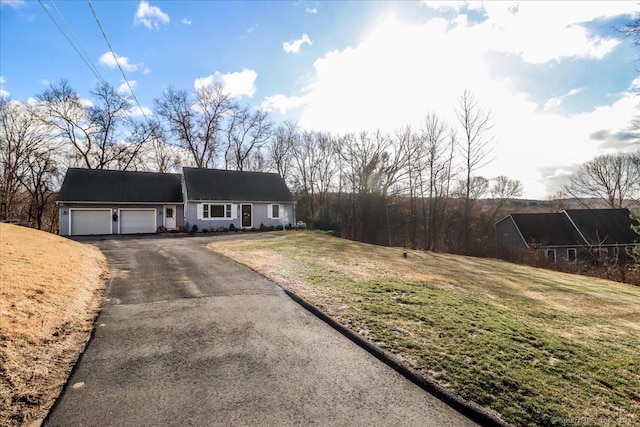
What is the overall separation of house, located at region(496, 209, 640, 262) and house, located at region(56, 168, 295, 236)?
21928mm

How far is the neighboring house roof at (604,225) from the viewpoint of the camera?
91.7 feet

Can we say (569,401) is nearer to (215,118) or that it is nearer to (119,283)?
(119,283)

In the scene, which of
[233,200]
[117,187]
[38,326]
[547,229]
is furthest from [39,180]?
[547,229]

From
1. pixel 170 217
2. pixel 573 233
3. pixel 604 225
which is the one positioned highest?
pixel 170 217

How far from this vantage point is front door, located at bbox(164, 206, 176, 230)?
23.3 meters

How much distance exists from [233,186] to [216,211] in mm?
2896

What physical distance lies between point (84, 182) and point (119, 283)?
63.4 feet

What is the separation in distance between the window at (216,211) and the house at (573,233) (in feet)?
78.5

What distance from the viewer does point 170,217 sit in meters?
23.5

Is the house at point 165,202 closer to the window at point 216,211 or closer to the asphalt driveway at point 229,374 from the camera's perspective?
the window at point 216,211

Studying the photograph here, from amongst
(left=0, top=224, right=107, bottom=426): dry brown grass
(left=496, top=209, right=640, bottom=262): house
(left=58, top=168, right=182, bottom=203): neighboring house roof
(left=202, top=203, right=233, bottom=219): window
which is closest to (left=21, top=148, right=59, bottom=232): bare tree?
(left=58, top=168, right=182, bottom=203): neighboring house roof

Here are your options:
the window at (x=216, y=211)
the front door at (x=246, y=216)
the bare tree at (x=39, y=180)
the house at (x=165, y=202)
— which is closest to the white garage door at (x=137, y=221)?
the house at (x=165, y=202)

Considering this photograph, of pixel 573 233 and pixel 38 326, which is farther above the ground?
pixel 38 326

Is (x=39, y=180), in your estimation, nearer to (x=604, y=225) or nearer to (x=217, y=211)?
(x=217, y=211)
